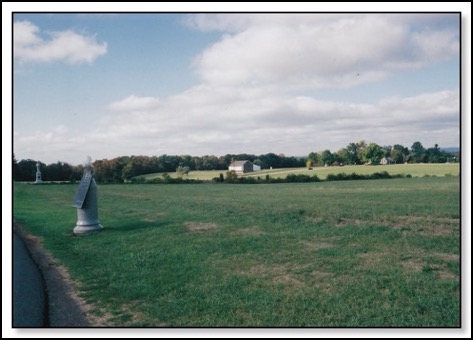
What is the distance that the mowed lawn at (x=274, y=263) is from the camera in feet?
19.2

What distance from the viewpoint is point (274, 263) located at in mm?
8367

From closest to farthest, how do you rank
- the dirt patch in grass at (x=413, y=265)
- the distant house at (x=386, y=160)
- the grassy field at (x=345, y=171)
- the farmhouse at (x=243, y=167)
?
the dirt patch in grass at (x=413, y=265)
the distant house at (x=386, y=160)
the grassy field at (x=345, y=171)
the farmhouse at (x=243, y=167)

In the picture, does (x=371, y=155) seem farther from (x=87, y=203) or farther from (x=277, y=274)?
(x=87, y=203)

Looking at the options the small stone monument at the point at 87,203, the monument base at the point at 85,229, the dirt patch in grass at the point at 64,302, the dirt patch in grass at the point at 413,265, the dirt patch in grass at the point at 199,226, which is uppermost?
the small stone monument at the point at 87,203

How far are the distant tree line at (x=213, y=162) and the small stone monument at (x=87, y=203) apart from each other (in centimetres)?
85

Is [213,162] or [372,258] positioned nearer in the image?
[372,258]

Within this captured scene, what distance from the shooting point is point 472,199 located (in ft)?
21.7

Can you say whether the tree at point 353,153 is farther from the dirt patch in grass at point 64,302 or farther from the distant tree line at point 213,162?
the dirt patch in grass at point 64,302

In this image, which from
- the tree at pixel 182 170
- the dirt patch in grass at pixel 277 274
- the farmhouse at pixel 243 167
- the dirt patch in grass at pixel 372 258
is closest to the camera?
the dirt patch in grass at pixel 277 274

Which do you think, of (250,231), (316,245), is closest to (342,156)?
(316,245)

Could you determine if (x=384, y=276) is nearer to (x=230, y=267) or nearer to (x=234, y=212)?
(x=230, y=267)

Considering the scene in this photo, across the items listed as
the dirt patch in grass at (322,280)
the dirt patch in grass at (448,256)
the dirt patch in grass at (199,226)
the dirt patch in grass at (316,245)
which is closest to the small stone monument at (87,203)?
the dirt patch in grass at (199,226)

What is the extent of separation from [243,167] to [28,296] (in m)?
Answer: 9.25

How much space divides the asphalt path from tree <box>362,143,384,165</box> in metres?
8.76
